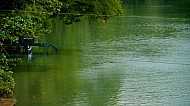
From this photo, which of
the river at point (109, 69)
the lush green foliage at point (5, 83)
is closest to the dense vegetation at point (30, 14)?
the lush green foliage at point (5, 83)

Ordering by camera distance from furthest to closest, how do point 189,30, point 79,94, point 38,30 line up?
point 189,30
point 38,30
point 79,94

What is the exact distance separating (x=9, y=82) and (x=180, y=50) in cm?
1261

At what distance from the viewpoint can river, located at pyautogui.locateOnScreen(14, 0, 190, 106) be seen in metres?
16.6

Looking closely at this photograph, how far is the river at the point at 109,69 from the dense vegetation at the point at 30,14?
145 cm

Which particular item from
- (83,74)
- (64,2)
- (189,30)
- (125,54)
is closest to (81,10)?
(64,2)

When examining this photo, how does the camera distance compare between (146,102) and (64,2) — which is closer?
(146,102)

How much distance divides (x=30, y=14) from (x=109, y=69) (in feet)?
18.3

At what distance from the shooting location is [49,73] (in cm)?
2070

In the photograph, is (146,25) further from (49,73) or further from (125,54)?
(49,73)

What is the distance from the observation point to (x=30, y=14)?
16719 mm

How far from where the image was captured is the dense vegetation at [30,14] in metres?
15.1

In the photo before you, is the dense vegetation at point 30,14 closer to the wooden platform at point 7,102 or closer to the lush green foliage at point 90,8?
the lush green foliage at point 90,8

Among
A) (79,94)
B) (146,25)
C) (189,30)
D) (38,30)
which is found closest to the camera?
(79,94)

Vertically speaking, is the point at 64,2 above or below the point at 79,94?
above
